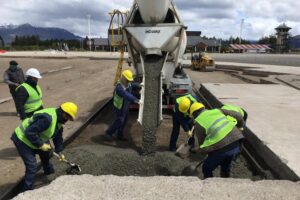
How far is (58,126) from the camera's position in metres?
5.23

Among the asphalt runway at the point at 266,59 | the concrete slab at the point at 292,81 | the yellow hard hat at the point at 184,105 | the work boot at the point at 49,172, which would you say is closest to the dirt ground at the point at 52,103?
the work boot at the point at 49,172

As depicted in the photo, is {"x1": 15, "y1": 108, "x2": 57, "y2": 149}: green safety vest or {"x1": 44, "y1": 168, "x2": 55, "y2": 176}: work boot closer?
{"x1": 15, "y1": 108, "x2": 57, "y2": 149}: green safety vest

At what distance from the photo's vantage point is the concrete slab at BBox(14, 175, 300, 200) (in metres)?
4.13

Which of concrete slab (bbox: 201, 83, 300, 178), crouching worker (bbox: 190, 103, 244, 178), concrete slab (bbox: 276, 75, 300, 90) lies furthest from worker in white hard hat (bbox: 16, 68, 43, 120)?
concrete slab (bbox: 276, 75, 300, 90)

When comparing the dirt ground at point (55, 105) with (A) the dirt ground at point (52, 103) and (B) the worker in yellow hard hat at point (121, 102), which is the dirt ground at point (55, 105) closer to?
(A) the dirt ground at point (52, 103)

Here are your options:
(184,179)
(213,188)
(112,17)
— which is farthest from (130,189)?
(112,17)

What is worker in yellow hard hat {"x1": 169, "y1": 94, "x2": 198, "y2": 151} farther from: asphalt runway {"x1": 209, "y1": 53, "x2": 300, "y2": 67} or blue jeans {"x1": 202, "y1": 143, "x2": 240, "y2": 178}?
asphalt runway {"x1": 209, "y1": 53, "x2": 300, "y2": 67}

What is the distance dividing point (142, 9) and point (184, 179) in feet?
16.0

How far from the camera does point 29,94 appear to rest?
23.1 ft

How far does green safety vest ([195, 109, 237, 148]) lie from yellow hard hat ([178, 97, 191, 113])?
159 cm

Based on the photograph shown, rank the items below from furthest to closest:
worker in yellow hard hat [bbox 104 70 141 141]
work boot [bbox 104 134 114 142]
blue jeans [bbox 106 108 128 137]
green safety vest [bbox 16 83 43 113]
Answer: work boot [bbox 104 134 114 142], blue jeans [bbox 106 108 128 137], worker in yellow hard hat [bbox 104 70 141 141], green safety vest [bbox 16 83 43 113]

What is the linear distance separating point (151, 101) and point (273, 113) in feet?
11.7

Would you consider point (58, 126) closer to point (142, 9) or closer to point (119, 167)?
point (119, 167)

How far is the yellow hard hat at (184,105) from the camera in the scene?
263 inches
